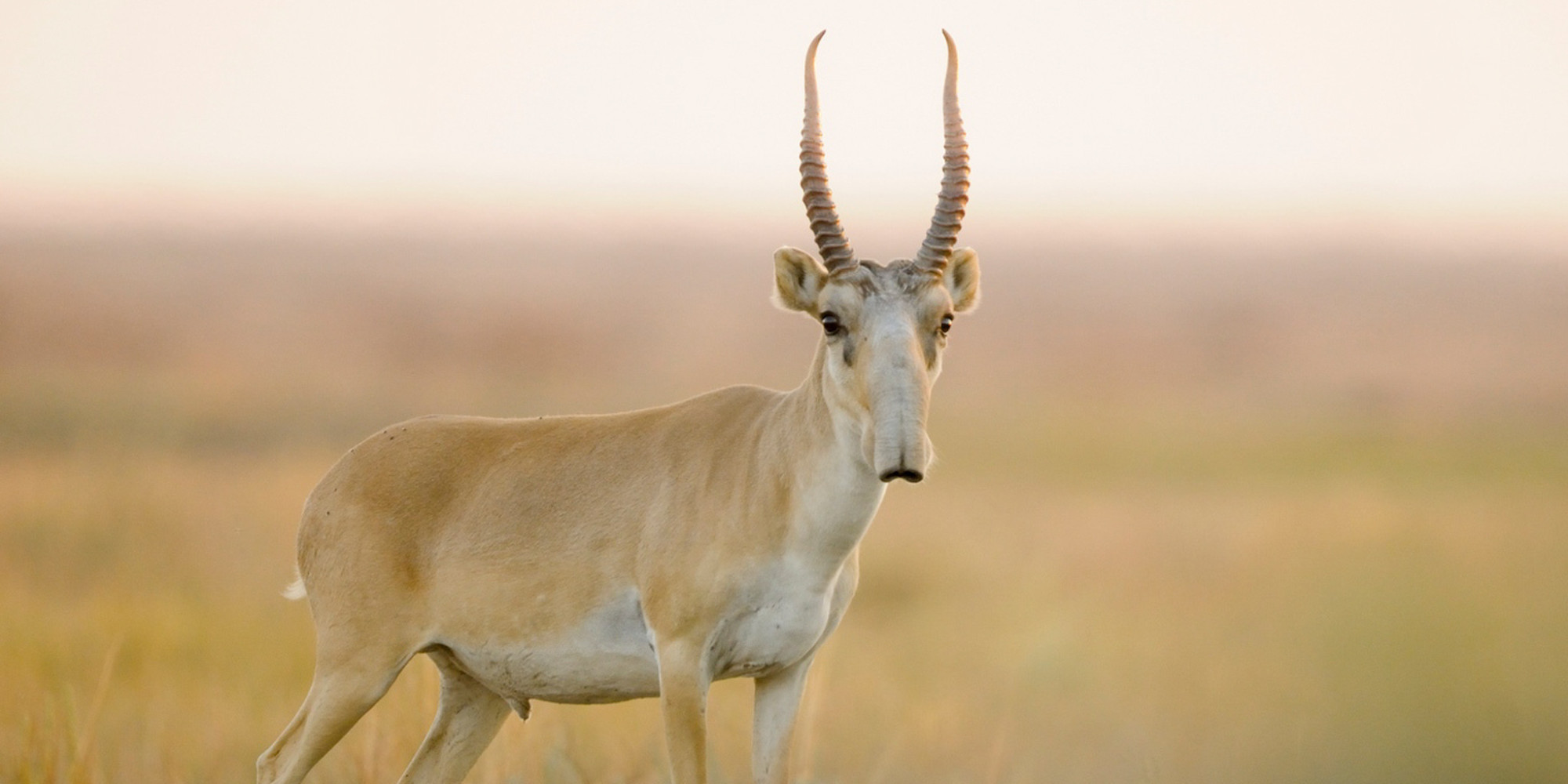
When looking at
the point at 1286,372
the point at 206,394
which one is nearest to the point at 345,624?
the point at 206,394

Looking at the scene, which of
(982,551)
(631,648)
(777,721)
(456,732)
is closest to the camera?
(631,648)

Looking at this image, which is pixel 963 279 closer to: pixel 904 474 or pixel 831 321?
pixel 831 321

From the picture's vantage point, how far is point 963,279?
9.08 meters

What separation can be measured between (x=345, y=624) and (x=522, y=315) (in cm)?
8018

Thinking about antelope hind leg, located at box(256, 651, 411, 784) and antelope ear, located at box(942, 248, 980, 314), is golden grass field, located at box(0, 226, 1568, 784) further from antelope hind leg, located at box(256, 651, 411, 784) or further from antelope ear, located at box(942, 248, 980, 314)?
antelope ear, located at box(942, 248, 980, 314)

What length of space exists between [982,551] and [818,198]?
25.3 m

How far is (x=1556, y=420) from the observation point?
61.2 meters

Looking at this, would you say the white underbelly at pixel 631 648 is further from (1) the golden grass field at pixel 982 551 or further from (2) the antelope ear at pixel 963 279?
(1) the golden grass field at pixel 982 551

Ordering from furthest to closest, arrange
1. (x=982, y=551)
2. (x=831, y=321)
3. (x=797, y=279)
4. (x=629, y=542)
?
1. (x=982, y=551)
2. (x=629, y=542)
3. (x=797, y=279)
4. (x=831, y=321)

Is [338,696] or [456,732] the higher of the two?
[338,696]

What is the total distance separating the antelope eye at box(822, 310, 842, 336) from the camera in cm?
846

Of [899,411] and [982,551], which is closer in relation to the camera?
[899,411]

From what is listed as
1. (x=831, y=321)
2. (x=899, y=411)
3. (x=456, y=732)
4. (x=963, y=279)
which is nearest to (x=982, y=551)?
(x=456, y=732)

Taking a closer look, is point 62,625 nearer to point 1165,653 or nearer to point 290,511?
point 290,511
